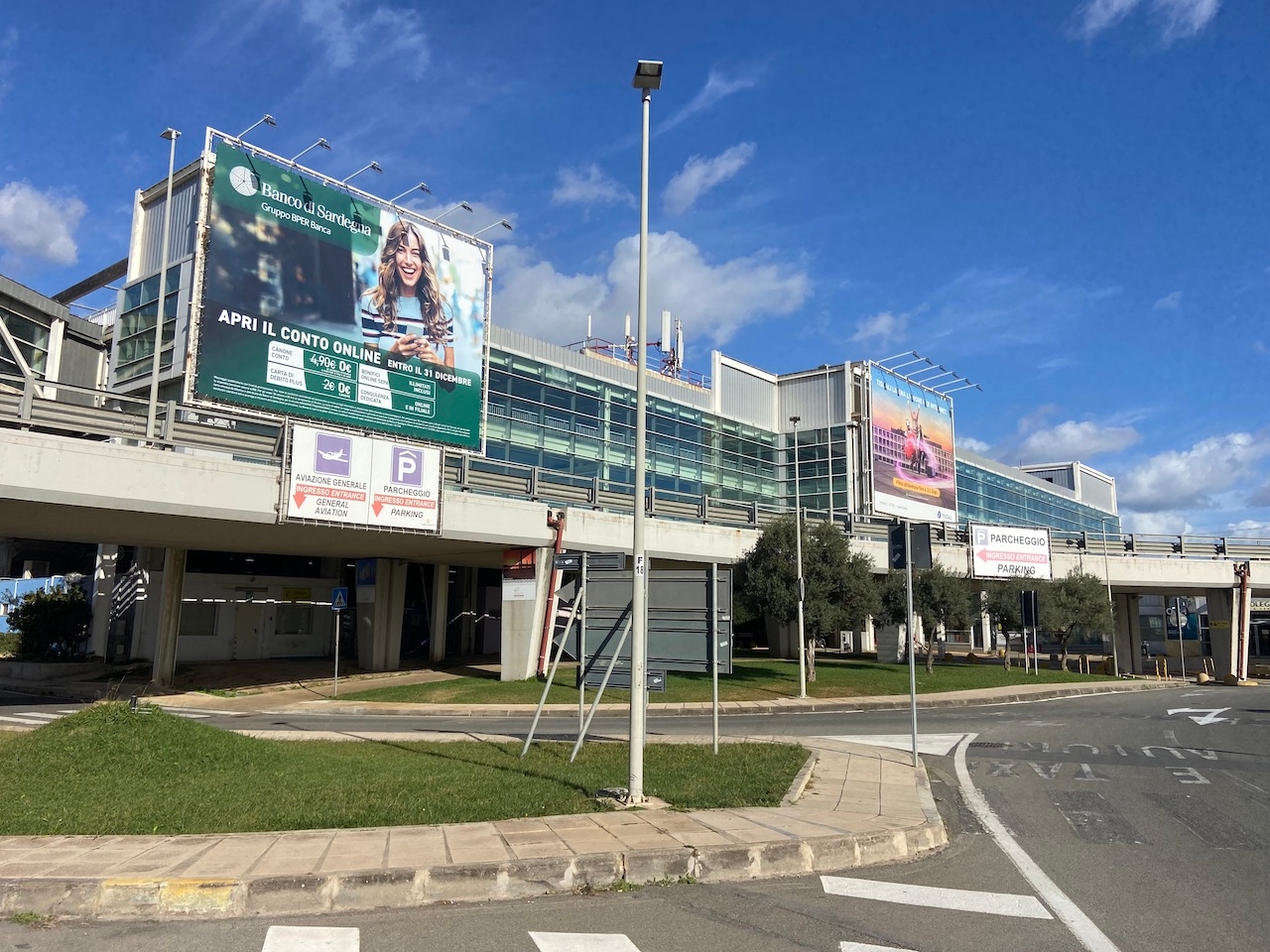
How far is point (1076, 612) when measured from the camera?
42719mm

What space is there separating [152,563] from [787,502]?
1581 inches

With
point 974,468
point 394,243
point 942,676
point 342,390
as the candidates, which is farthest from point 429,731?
point 974,468

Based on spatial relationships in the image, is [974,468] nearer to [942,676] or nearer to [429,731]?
[942,676]

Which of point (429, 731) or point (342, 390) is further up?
A: point (342, 390)

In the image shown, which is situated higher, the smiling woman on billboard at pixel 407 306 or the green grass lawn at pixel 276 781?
the smiling woman on billboard at pixel 407 306

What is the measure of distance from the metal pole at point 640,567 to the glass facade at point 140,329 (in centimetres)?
2551

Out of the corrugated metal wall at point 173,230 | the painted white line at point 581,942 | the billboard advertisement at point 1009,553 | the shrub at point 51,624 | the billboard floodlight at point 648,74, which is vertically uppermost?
the corrugated metal wall at point 173,230

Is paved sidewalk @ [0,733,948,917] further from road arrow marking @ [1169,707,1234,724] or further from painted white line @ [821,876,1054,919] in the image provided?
road arrow marking @ [1169,707,1234,724]

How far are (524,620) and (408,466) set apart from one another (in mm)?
7323

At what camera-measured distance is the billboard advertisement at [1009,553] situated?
43312mm

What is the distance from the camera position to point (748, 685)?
30062mm

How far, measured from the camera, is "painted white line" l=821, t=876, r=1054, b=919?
636 cm

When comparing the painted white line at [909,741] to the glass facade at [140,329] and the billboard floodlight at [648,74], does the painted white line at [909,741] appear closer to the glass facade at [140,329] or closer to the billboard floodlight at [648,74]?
the billboard floodlight at [648,74]

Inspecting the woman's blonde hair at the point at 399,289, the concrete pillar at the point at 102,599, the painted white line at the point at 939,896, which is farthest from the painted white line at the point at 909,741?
the concrete pillar at the point at 102,599
